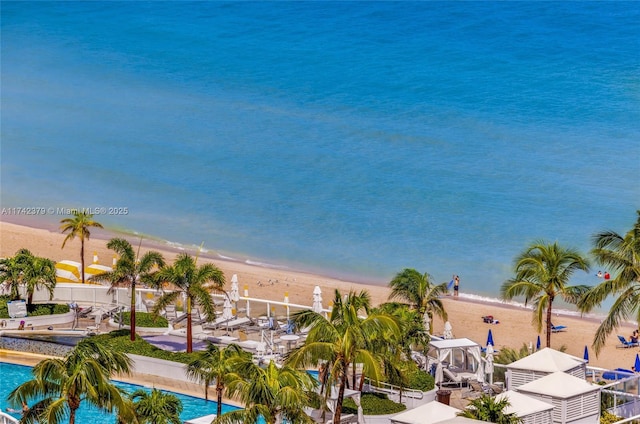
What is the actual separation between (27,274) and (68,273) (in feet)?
20.6

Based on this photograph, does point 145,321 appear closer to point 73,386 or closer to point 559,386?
point 559,386

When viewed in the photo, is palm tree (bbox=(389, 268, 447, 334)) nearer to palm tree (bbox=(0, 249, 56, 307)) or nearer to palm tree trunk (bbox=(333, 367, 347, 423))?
palm tree trunk (bbox=(333, 367, 347, 423))

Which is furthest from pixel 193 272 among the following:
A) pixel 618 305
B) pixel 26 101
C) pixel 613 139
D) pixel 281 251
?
pixel 26 101

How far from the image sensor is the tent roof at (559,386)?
95.6ft

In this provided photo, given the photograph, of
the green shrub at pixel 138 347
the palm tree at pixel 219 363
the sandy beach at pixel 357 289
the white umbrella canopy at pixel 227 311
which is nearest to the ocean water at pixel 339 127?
the sandy beach at pixel 357 289

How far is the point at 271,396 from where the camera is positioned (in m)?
22.0

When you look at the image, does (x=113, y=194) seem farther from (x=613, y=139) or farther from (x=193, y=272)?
(x=193, y=272)

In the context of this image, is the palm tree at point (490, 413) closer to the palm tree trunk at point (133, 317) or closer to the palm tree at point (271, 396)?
the palm tree at point (271, 396)

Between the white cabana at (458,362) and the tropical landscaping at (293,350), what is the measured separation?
738mm

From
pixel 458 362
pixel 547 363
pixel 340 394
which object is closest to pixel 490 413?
pixel 340 394

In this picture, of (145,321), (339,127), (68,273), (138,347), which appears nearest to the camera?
(138,347)

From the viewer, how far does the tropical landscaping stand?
21797mm

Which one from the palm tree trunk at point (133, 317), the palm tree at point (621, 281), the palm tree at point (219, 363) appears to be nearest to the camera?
the palm tree at point (219, 363)

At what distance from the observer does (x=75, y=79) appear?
109m
